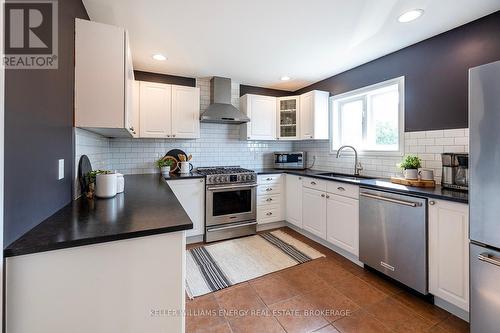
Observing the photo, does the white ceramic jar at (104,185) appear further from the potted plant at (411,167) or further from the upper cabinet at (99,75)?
the potted plant at (411,167)

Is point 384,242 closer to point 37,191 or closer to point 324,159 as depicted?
point 324,159

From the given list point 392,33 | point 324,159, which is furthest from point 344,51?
point 324,159

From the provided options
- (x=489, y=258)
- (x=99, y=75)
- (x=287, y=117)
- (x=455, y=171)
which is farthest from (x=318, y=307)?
(x=287, y=117)

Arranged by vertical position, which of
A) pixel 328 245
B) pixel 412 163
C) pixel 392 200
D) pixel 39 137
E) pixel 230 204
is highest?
pixel 39 137

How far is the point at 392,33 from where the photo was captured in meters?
2.23

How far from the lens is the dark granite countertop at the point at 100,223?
0.87m

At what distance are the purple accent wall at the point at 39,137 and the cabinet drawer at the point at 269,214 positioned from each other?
2.51m

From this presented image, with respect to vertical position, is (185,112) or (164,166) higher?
(185,112)

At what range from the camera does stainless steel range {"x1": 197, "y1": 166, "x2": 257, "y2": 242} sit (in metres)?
3.15

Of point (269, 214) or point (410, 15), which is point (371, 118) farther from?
point (269, 214)

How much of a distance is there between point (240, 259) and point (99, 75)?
7.36 ft

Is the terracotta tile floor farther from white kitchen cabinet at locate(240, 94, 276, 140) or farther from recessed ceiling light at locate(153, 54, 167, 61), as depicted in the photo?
recessed ceiling light at locate(153, 54, 167, 61)

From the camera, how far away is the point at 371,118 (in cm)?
308

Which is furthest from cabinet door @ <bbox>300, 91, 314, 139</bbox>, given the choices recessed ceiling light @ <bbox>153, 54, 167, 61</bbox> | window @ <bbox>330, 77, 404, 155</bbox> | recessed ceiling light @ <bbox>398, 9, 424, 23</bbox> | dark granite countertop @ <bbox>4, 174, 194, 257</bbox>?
dark granite countertop @ <bbox>4, 174, 194, 257</bbox>
